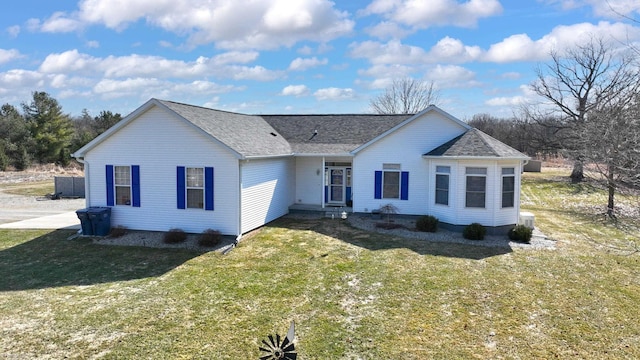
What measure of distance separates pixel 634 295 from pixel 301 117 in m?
17.5

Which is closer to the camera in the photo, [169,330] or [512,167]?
[169,330]

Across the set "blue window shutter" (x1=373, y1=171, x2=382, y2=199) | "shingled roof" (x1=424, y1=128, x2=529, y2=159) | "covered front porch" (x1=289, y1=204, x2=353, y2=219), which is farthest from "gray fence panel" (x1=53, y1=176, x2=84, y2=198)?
"shingled roof" (x1=424, y1=128, x2=529, y2=159)

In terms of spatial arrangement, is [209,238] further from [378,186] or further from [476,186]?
[476,186]

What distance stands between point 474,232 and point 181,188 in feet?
34.8

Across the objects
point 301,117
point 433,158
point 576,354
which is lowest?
point 576,354

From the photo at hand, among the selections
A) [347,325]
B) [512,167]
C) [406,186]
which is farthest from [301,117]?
[347,325]

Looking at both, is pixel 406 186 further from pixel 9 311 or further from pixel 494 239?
pixel 9 311

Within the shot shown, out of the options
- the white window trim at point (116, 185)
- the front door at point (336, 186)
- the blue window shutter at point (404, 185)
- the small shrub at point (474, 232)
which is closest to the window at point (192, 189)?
the white window trim at point (116, 185)

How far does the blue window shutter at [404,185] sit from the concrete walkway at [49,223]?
13.4 meters

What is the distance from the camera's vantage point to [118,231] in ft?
47.8

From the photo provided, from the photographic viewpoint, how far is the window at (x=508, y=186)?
15.0 m

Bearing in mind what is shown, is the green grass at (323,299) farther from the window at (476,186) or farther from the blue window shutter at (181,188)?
the window at (476,186)

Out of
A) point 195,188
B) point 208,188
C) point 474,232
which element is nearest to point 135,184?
point 195,188

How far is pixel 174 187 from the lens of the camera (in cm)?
1445
